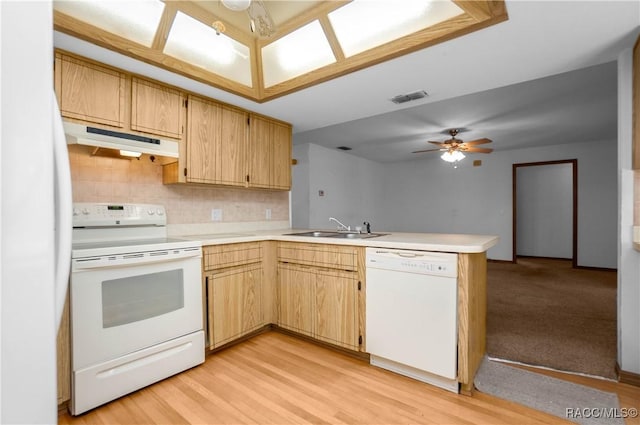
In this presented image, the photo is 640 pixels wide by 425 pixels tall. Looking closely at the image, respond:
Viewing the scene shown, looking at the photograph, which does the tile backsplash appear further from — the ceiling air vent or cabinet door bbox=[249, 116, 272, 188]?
the ceiling air vent

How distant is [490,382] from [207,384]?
188cm

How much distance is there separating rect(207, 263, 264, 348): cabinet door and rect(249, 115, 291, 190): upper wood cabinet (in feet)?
3.16

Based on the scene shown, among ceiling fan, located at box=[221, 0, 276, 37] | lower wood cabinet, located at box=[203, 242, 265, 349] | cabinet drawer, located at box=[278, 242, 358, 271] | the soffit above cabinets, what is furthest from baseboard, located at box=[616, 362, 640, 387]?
ceiling fan, located at box=[221, 0, 276, 37]

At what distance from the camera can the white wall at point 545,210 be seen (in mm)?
6965

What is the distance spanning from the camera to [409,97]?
266 centimetres

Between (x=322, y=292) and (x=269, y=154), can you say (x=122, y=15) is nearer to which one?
(x=269, y=154)

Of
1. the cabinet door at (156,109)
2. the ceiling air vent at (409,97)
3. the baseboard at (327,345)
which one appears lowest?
the baseboard at (327,345)

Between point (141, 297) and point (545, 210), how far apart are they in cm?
843

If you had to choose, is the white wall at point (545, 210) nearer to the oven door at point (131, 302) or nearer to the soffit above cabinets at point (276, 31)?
the soffit above cabinets at point (276, 31)

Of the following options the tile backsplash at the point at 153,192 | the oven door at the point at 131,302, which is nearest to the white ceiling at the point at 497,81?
the tile backsplash at the point at 153,192

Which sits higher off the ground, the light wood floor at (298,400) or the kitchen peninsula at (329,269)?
the kitchen peninsula at (329,269)

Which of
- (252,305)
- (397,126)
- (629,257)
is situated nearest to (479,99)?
(397,126)

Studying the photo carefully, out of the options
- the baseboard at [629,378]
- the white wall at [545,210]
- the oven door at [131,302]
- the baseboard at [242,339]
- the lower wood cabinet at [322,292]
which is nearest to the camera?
the oven door at [131,302]

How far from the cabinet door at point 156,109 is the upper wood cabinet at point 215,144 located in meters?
0.10
